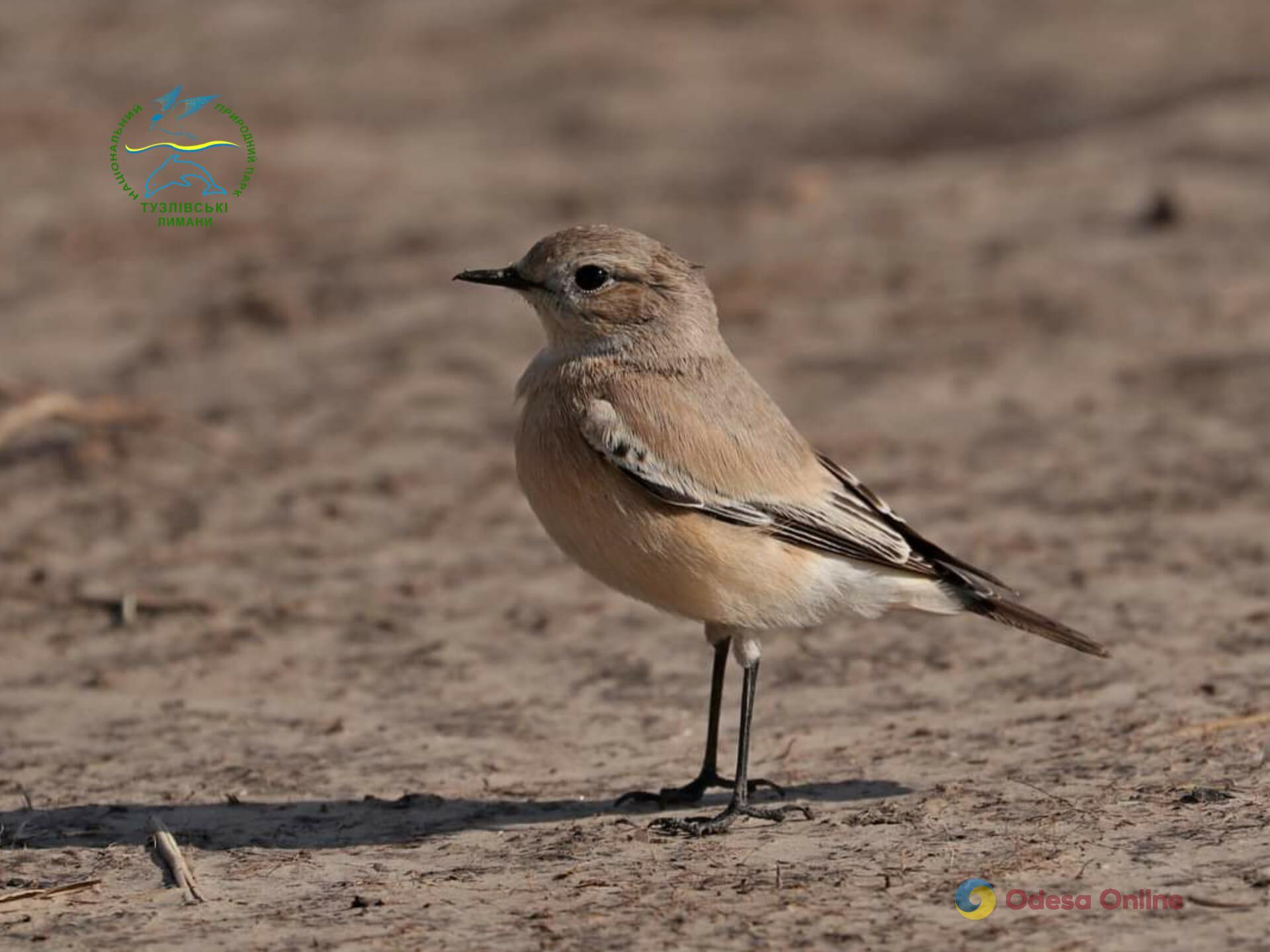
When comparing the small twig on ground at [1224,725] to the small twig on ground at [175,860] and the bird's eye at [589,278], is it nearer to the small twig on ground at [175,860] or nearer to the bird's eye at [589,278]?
the bird's eye at [589,278]

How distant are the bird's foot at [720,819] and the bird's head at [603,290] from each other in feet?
5.57

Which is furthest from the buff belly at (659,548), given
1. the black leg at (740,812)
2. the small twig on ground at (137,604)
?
the small twig on ground at (137,604)

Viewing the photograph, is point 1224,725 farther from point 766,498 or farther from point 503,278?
point 503,278

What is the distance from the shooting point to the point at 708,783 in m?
6.41

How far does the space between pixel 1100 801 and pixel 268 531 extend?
504cm

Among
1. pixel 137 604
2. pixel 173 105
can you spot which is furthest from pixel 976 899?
pixel 173 105

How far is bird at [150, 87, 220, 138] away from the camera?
16.5 metres

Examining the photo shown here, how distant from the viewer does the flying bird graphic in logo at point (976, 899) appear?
195 inches

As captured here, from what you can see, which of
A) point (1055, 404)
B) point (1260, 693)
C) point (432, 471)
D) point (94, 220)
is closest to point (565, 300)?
point (1260, 693)

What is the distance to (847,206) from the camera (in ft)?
45.6

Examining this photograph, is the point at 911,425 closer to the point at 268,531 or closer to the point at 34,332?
the point at 268,531

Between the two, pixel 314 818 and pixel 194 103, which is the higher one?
pixel 194 103

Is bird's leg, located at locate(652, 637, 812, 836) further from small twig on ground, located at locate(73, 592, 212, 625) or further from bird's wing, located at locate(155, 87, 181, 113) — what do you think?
bird's wing, located at locate(155, 87, 181, 113)

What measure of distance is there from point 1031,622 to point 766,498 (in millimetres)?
1009
